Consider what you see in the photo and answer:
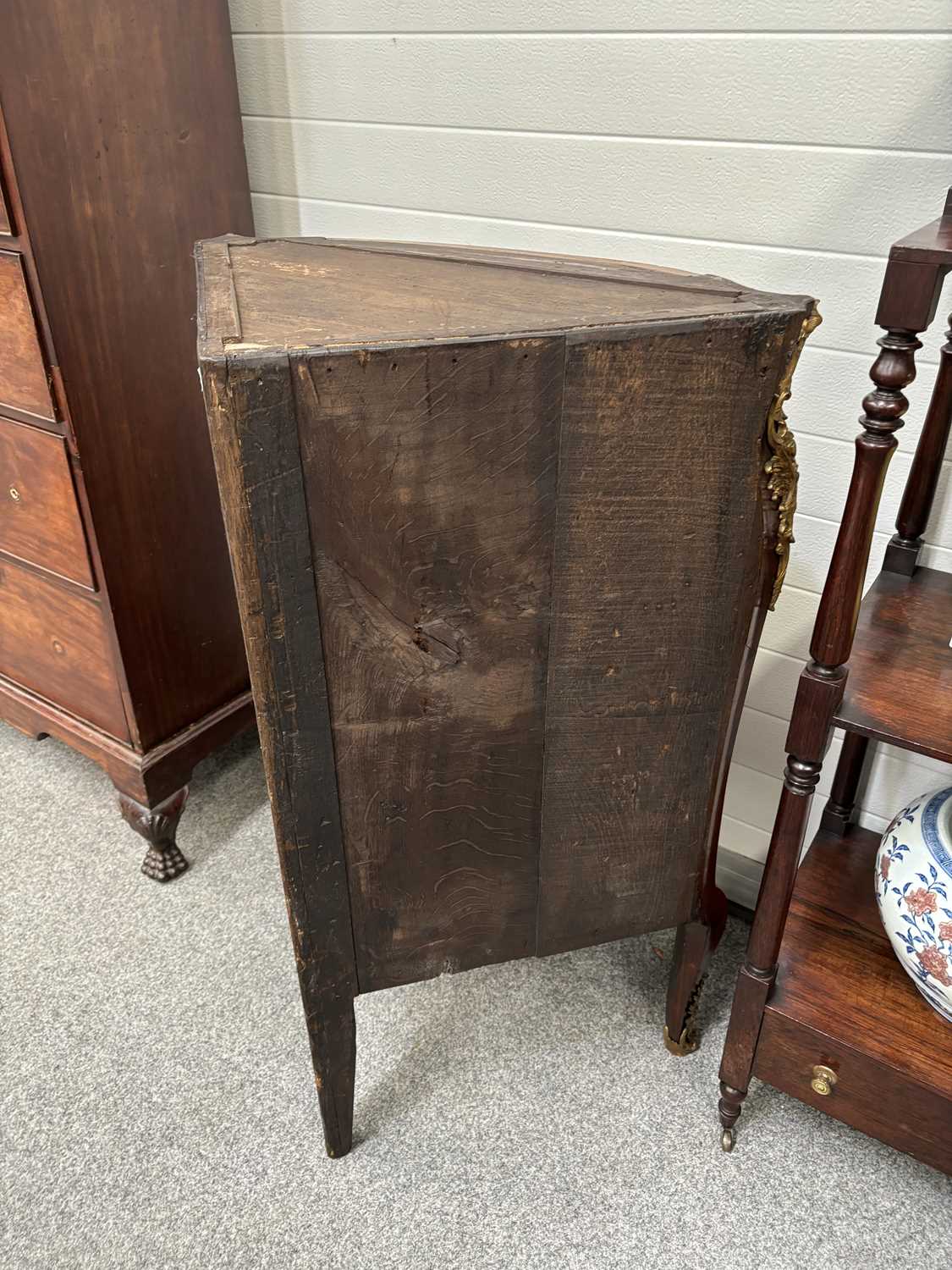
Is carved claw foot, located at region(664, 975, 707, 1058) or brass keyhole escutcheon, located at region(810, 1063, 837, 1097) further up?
brass keyhole escutcheon, located at region(810, 1063, 837, 1097)

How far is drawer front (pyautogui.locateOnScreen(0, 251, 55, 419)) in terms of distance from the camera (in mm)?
1167

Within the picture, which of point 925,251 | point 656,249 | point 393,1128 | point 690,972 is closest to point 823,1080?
point 690,972

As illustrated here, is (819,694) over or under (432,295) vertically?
under

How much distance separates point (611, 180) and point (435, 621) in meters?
0.72

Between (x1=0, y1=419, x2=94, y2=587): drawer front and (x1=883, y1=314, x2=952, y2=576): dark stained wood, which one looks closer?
(x1=883, y1=314, x2=952, y2=576): dark stained wood

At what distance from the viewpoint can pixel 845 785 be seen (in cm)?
130

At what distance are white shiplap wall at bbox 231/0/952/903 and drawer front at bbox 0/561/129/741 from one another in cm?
71

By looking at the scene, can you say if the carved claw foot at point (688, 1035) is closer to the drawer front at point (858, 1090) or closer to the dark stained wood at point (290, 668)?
the drawer front at point (858, 1090)

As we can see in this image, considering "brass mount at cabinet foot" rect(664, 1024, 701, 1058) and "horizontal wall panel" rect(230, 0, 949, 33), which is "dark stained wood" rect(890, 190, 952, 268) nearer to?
"horizontal wall panel" rect(230, 0, 949, 33)

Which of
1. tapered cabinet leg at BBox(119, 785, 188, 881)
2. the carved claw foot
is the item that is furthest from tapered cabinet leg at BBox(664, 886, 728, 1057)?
tapered cabinet leg at BBox(119, 785, 188, 881)

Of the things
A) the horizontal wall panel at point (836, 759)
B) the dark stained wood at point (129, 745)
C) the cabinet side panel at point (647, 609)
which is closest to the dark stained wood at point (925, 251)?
the cabinet side panel at point (647, 609)

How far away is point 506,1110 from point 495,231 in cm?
122

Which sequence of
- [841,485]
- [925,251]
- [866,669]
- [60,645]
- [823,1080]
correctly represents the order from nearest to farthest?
[925,251], [866,669], [823,1080], [841,485], [60,645]

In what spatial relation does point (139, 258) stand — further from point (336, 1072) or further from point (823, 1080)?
point (823, 1080)
